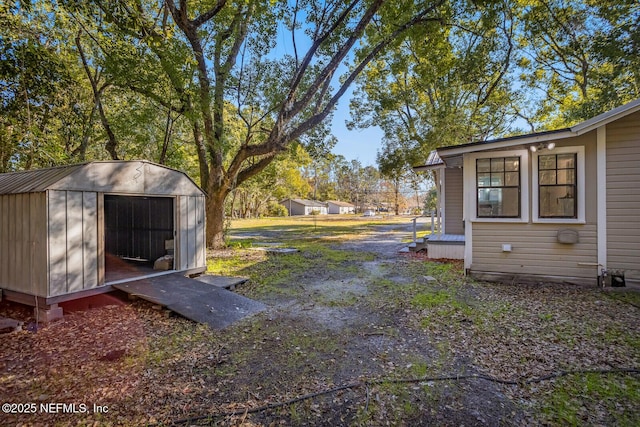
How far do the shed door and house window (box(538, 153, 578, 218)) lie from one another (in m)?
7.69

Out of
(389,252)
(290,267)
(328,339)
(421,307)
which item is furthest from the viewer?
(389,252)

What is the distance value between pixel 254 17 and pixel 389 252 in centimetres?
853

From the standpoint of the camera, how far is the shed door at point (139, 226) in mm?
7199

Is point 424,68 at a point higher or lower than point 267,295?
higher

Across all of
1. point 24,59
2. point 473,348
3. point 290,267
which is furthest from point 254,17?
point 473,348

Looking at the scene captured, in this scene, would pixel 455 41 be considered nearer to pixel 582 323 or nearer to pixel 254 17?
pixel 254 17

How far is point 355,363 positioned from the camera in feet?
10.5

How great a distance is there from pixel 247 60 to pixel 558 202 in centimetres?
943

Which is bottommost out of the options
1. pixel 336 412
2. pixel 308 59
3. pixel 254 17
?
pixel 336 412

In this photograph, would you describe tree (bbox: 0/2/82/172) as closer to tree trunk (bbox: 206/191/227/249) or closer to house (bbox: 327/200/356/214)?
tree trunk (bbox: 206/191/227/249)

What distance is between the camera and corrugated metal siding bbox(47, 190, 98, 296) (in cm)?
425

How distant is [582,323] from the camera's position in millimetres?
4117

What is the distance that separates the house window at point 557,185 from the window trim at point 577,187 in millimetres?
43

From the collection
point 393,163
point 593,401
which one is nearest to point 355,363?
point 593,401
